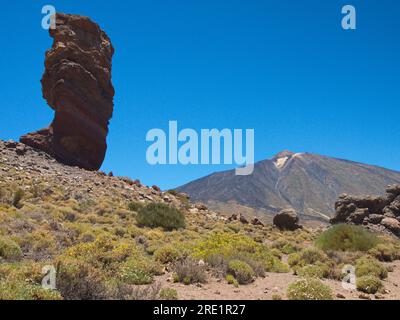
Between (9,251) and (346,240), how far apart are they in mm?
15980

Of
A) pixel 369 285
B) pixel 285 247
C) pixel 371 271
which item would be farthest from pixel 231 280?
pixel 285 247

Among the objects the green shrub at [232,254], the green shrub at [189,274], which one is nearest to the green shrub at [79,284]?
the green shrub at [189,274]

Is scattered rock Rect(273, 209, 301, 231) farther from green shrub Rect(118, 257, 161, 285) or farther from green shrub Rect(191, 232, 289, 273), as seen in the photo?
green shrub Rect(118, 257, 161, 285)

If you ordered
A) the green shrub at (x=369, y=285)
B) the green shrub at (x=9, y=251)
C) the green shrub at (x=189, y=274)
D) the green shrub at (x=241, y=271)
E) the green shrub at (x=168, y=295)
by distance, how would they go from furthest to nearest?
the green shrub at (x=9, y=251)
the green shrub at (x=241, y=271)
the green shrub at (x=369, y=285)
the green shrub at (x=189, y=274)
the green shrub at (x=168, y=295)

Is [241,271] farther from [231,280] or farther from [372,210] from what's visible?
[372,210]

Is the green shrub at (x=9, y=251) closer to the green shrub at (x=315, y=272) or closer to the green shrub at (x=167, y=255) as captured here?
the green shrub at (x=167, y=255)

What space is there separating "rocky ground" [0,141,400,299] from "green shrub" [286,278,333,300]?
0.03m

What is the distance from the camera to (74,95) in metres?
36.7

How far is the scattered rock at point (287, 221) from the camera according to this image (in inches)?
1431

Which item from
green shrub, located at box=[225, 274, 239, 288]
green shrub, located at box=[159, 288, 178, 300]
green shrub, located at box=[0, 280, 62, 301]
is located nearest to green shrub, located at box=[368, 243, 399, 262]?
green shrub, located at box=[225, 274, 239, 288]

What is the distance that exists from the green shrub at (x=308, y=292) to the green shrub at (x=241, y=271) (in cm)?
221
